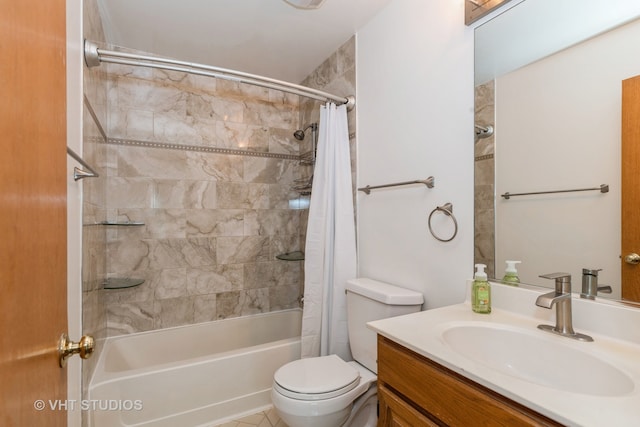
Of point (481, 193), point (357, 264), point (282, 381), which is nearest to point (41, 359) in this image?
point (282, 381)

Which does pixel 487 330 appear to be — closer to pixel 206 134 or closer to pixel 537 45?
pixel 537 45

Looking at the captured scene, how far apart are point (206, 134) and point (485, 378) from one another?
2.40m

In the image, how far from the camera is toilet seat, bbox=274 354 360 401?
1.33 metres

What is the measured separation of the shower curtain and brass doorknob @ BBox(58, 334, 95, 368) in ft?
4.59

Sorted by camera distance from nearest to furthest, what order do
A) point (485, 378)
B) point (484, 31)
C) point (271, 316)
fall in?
point (485, 378)
point (484, 31)
point (271, 316)

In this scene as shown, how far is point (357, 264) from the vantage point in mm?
2002

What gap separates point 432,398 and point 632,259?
0.71 m

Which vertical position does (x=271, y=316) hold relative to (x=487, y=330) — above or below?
below

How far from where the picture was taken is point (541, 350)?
938 millimetres

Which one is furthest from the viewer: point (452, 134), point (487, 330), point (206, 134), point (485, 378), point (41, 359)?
point (206, 134)

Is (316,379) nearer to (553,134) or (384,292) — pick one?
(384,292)

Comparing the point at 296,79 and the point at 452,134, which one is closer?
the point at 452,134

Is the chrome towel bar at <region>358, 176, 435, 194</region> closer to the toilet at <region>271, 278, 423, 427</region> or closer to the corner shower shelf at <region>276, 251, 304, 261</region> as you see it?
the toilet at <region>271, 278, 423, 427</region>

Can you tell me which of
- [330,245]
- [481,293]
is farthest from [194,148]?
[481,293]
